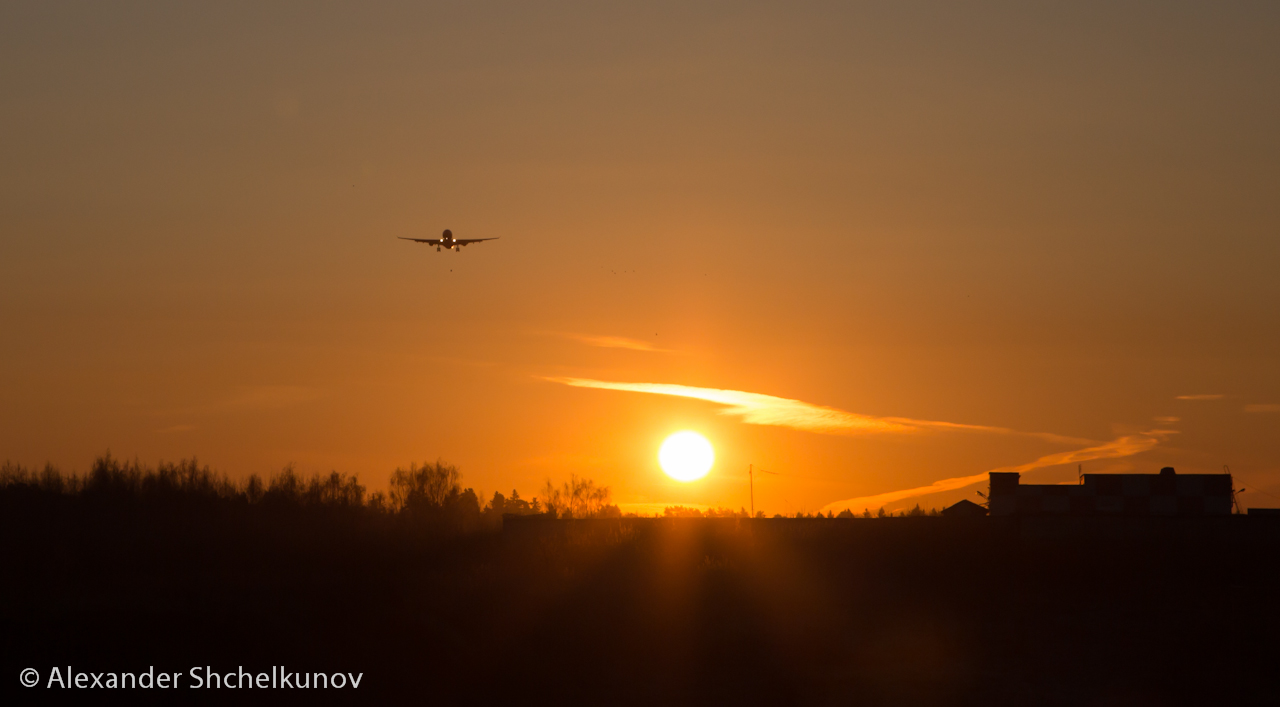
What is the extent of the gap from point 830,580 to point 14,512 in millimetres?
45966

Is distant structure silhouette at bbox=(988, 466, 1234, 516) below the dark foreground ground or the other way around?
the other way around

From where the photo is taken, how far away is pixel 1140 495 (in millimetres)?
41531

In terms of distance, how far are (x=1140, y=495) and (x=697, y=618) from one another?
22715 mm

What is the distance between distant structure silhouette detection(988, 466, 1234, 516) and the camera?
41188mm

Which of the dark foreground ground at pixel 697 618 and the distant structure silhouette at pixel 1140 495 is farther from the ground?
the distant structure silhouette at pixel 1140 495

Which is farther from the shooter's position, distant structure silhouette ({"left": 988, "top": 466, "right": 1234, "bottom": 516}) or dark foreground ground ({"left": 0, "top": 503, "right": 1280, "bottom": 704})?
distant structure silhouette ({"left": 988, "top": 466, "right": 1234, "bottom": 516})

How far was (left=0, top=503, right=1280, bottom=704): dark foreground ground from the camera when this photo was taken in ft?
74.0

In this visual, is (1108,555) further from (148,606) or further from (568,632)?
(148,606)

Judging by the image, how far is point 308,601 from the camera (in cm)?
2902

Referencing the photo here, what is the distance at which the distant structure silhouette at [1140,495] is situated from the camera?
135 ft

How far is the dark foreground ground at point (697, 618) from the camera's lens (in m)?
22.5

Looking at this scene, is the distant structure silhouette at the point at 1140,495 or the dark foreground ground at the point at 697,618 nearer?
the dark foreground ground at the point at 697,618

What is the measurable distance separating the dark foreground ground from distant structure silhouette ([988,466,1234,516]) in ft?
6.34

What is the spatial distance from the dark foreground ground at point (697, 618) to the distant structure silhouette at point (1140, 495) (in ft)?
6.34
